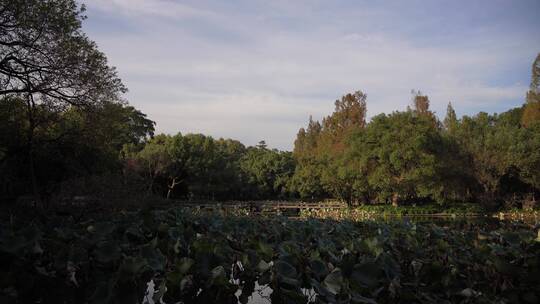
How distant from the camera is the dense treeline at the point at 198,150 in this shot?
12.0m

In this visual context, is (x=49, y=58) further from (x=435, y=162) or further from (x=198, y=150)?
(x=198, y=150)

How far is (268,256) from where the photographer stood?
10.1 ft

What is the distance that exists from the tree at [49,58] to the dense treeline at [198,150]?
0.03 meters

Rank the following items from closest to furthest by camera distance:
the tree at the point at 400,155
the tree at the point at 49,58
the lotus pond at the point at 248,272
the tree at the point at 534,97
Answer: the lotus pond at the point at 248,272
the tree at the point at 49,58
the tree at the point at 400,155
the tree at the point at 534,97

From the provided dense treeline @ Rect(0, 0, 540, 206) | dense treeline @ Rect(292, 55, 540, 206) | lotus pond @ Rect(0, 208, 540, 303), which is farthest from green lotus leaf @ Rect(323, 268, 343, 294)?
dense treeline @ Rect(292, 55, 540, 206)

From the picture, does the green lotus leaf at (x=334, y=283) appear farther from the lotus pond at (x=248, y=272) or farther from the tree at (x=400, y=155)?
the tree at (x=400, y=155)

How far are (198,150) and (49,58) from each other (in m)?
31.1

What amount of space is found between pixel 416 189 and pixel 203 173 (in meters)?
18.8

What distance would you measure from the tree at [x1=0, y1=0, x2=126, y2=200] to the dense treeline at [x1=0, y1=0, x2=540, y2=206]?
0.10 ft

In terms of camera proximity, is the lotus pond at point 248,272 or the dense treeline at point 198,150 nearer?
the lotus pond at point 248,272

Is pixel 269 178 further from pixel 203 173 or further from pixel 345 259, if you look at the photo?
pixel 345 259

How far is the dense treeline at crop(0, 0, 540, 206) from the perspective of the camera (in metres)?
12.0

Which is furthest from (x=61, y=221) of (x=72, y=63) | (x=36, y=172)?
(x=36, y=172)

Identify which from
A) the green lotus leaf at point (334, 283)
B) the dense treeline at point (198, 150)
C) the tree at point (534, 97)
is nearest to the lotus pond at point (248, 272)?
the green lotus leaf at point (334, 283)
